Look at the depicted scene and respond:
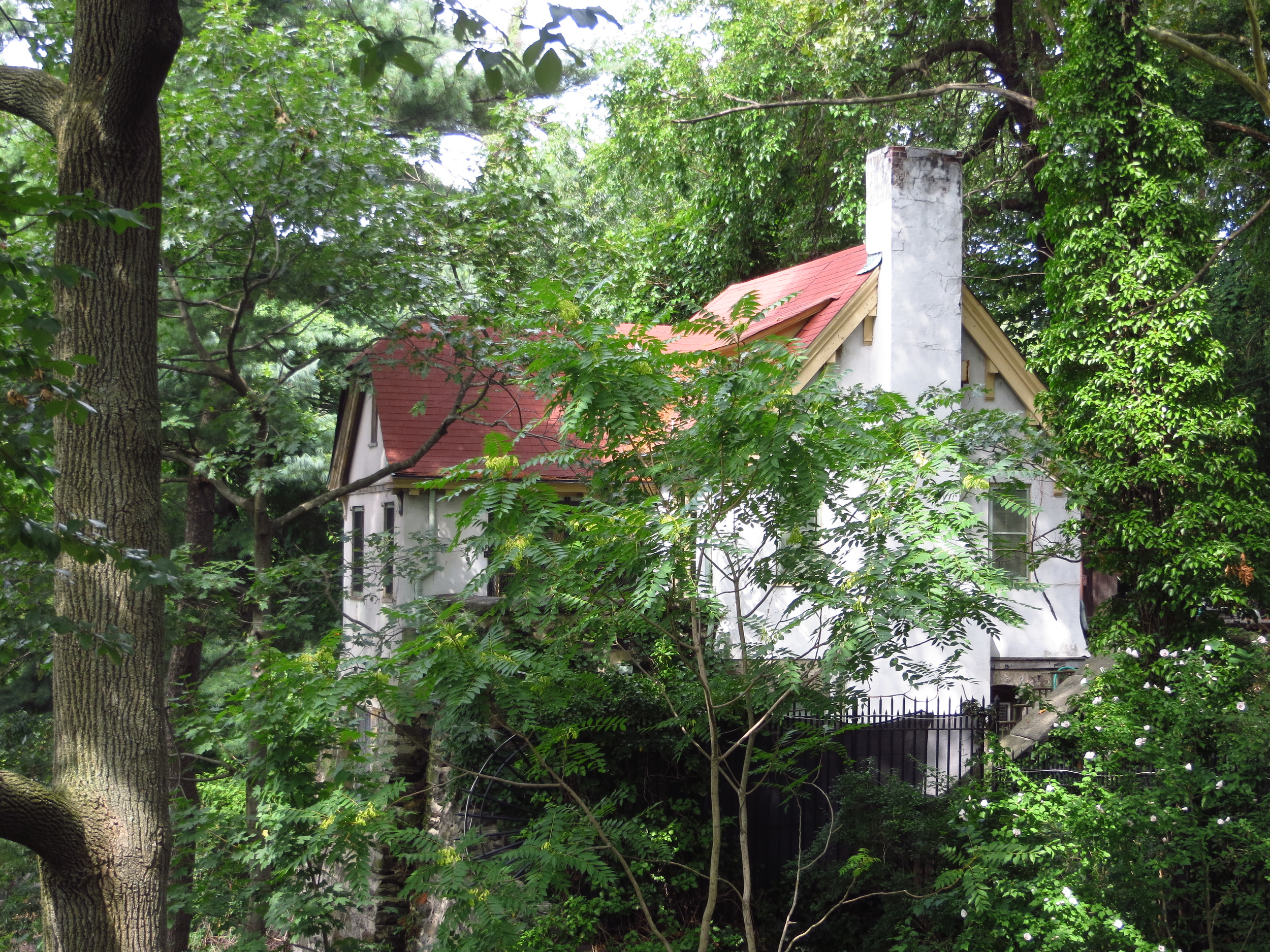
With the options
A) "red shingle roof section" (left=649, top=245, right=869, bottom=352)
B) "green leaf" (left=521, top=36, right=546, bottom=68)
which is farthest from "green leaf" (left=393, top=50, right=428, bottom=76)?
"red shingle roof section" (left=649, top=245, right=869, bottom=352)

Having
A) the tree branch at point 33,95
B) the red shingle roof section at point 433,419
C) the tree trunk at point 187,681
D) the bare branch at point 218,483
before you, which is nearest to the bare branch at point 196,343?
the bare branch at point 218,483

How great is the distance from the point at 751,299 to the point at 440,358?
25.7 ft

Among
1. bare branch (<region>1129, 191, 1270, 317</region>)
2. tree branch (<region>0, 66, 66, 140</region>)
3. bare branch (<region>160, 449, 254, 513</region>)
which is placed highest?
bare branch (<region>1129, 191, 1270, 317</region>)

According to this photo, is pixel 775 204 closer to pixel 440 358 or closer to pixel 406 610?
pixel 440 358

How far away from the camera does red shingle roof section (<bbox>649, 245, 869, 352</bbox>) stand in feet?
40.3

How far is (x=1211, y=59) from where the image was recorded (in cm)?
1024

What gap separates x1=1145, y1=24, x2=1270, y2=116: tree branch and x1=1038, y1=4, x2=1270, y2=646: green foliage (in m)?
0.17

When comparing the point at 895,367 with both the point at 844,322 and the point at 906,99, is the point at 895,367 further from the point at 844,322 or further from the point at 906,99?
the point at 906,99

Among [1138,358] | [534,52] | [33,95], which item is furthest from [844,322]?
[534,52]

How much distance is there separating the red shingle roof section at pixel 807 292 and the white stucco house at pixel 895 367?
0.03m

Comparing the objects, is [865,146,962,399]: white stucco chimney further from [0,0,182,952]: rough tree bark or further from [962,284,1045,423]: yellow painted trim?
[0,0,182,952]: rough tree bark

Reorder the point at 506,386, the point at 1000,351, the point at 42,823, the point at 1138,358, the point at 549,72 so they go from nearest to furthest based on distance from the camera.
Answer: the point at 549,72
the point at 42,823
the point at 1138,358
the point at 506,386
the point at 1000,351

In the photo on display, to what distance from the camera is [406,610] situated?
628 centimetres

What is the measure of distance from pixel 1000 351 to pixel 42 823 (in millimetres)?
12568
